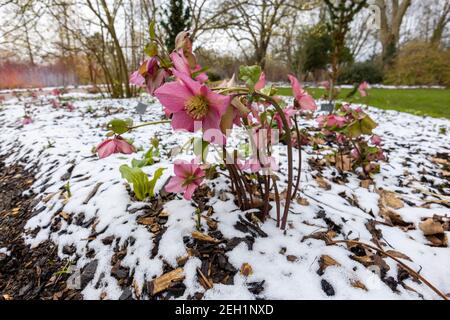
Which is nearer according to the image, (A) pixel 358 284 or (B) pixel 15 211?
(A) pixel 358 284

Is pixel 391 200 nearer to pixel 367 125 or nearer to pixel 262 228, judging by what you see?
pixel 367 125

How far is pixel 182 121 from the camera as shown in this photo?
675mm

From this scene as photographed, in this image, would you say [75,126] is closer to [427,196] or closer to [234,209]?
[234,209]

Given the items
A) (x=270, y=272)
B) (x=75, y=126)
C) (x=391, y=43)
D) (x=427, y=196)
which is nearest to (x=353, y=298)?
(x=270, y=272)

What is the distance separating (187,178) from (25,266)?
2.54 feet

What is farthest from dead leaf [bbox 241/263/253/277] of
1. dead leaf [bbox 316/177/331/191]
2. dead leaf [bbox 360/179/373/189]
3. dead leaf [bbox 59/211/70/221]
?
dead leaf [bbox 360/179/373/189]

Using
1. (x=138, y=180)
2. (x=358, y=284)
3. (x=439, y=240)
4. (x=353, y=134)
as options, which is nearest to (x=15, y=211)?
(x=138, y=180)

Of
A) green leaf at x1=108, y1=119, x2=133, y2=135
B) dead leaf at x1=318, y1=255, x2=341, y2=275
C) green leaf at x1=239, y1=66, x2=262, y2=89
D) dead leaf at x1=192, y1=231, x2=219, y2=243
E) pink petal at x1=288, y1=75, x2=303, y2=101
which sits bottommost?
dead leaf at x1=318, y1=255, x2=341, y2=275

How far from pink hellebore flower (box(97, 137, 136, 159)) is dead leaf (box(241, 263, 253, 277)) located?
1.76 feet

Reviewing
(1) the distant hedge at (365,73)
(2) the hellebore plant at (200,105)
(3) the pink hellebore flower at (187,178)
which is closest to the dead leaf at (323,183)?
(2) the hellebore plant at (200,105)

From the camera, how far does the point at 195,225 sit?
1.02 m

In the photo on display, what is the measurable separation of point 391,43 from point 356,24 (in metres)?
4.80

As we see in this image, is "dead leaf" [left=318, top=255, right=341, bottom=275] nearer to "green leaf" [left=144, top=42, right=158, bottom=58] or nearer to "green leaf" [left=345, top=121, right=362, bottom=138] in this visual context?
"green leaf" [left=345, top=121, right=362, bottom=138]

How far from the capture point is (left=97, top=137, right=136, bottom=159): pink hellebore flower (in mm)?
840
